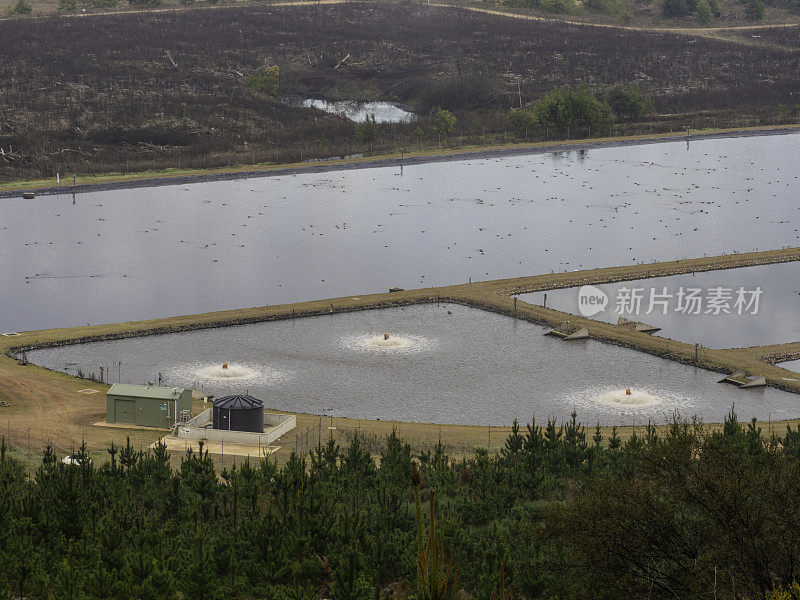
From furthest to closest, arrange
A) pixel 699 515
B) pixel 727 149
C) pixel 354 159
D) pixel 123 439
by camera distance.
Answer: pixel 727 149 → pixel 354 159 → pixel 123 439 → pixel 699 515

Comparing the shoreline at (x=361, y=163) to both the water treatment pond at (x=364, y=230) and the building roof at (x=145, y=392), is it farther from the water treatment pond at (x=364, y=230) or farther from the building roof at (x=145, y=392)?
the building roof at (x=145, y=392)

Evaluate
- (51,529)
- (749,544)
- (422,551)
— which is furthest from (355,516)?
(422,551)

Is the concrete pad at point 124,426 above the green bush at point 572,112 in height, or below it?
below

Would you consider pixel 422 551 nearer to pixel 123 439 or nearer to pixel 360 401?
pixel 123 439

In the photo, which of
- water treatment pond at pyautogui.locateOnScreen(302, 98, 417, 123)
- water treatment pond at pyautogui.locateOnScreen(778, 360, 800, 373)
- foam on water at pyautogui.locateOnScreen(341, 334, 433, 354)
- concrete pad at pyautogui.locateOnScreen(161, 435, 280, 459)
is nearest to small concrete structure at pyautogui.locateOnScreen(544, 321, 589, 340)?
foam on water at pyautogui.locateOnScreen(341, 334, 433, 354)

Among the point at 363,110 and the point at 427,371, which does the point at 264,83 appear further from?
the point at 427,371

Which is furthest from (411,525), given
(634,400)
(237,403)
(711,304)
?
(711,304)

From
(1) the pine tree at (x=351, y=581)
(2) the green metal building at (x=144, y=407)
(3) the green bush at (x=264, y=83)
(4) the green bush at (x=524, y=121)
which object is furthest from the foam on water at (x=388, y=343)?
(3) the green bush at (x=264, y=83)
